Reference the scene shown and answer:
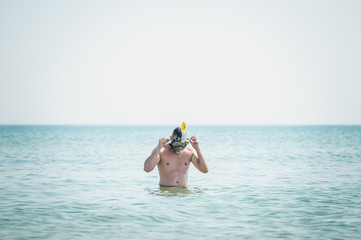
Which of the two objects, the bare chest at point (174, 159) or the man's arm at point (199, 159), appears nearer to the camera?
the man's arm at point (199, 159)

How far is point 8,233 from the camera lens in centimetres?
538

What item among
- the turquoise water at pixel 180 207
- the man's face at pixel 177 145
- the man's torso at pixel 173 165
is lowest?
the turquoise water at pixel 180 207

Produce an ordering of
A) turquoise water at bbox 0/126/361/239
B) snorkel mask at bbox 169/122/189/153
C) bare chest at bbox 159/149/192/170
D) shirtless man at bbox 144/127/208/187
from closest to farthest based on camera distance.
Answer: turquoise water at bbox 0/126/361/239 → snorkel mask at bbox 169/122/189/153 → shirtless man at bbox 144/127/208/187 → bare chest at bbox 159/149/192/170

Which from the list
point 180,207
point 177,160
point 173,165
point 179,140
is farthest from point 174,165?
point 180,207

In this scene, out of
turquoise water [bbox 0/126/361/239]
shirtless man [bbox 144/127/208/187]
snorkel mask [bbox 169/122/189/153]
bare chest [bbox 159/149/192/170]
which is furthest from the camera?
bare chest [bbox 159/149/192/170]

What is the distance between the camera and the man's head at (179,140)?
753 cm

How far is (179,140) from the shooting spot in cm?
759

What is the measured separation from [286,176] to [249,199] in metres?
4.43

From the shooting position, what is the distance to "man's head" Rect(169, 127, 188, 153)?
7527 millimetres

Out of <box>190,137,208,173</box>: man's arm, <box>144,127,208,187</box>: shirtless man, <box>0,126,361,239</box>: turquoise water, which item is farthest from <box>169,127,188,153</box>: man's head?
<box>0,126,361,239</box>: turquoise water

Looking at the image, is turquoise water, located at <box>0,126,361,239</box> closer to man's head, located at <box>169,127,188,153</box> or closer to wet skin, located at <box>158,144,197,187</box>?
wet skin, located at <box>158,144,197,187</box>

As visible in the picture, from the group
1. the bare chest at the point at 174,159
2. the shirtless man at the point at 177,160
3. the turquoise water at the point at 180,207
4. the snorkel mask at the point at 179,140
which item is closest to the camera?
A: the turquoise water at the point at 180,207

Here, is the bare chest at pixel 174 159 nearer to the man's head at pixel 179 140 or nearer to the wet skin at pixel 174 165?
the wet skin at pixel 174 165

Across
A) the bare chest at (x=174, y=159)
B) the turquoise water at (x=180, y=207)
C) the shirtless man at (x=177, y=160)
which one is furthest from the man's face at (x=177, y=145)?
the turquoise water at (x=180, y=207)
